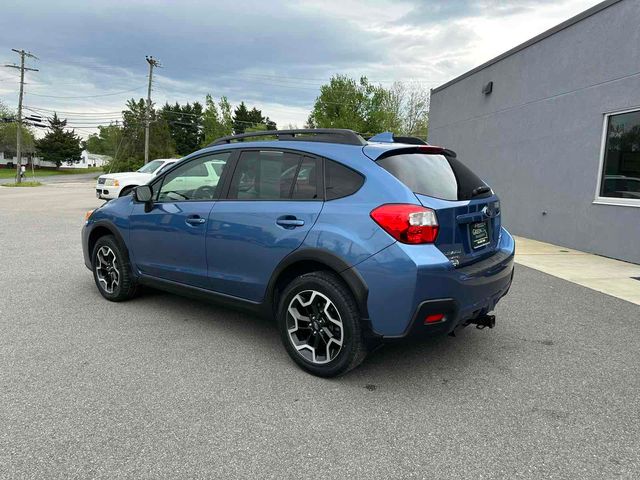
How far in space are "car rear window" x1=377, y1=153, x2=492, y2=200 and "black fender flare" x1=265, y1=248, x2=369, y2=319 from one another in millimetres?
682

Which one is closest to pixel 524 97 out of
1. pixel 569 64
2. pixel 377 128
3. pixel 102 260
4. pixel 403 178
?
pixel 569 64

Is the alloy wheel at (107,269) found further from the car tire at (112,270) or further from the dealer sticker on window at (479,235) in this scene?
the dealer sticker on window at (479,235)

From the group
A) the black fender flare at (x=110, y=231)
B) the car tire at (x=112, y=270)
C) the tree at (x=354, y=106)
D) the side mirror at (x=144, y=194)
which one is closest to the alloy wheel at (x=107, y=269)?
the car tire at (x=112, y=270)

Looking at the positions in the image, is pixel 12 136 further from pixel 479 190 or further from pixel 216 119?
pixel 479 190

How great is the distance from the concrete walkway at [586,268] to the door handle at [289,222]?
443 centimetres

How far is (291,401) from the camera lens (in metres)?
2.92

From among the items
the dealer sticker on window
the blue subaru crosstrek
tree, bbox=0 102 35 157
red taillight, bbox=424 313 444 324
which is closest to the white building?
tree, bbox=0 102 35 157

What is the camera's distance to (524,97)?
10.4 metres

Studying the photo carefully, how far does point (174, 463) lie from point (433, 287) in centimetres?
174

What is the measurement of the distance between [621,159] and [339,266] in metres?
7.39

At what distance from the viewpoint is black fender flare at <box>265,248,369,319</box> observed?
293cm

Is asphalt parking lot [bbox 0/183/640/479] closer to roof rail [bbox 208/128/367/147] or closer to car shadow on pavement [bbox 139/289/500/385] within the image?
car shadow on pavement [bbox 139/289/500/385]

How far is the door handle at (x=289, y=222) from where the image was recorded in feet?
10.6

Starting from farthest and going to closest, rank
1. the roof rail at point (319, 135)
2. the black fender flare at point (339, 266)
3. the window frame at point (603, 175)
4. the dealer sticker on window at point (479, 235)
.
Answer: the window frame at point (603, 175) < the roof rail at point (319, 135) < the dealer sticker on window at point (479, 235) < the black fender flare at point (339, 266)
